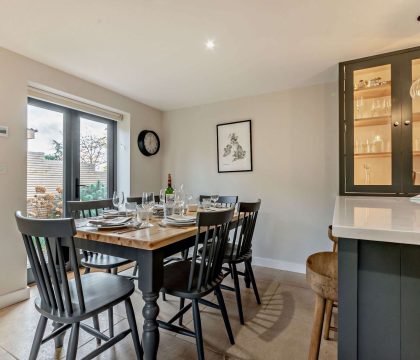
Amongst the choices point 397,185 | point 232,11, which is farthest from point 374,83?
point 232,11

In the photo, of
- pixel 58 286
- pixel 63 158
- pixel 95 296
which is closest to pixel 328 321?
pixel 95 296

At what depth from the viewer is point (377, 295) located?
0.84 metres

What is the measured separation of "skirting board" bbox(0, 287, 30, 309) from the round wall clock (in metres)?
2.18

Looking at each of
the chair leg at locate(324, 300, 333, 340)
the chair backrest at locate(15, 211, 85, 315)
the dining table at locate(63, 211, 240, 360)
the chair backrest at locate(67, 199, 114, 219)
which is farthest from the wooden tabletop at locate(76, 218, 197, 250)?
the chair leg at locate(324, 300, 333, 340)

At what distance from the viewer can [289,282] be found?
2.63 metres

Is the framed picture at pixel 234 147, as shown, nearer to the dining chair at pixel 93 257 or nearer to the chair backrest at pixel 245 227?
the chair backrest at pixel 245 227

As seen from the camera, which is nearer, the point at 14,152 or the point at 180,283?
the point at 180,283

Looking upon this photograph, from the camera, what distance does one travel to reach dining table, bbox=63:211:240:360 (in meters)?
1.19

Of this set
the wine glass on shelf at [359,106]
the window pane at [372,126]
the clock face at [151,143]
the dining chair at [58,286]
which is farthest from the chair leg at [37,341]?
the wine glass on shelf at [359,106]

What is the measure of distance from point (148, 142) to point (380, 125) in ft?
9.85

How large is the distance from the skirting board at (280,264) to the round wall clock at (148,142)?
7.37 ft

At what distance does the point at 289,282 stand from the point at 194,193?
184cm

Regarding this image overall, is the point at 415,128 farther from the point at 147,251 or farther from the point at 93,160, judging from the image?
the point at 93,160

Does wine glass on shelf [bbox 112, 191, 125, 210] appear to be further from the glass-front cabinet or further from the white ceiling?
the glass-front cabinet
